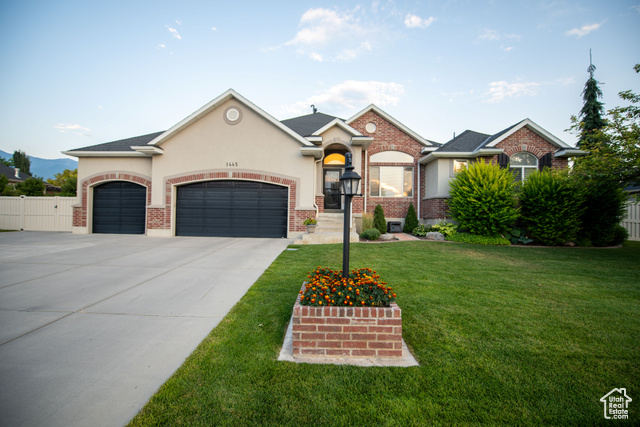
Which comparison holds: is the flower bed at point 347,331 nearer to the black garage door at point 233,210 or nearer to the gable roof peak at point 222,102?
the black garage door at point 233,210

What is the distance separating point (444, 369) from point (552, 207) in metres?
11.2

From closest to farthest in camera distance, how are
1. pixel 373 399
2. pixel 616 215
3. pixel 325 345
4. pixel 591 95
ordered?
pixel 373 399
pixel 325 345
pixel 616 215
pixel 591 95

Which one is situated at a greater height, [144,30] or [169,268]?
[144,30]

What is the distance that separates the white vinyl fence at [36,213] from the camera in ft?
44.2

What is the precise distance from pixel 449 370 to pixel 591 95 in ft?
109

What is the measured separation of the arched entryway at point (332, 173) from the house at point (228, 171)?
279mm

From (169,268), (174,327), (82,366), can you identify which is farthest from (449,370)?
(169,268)

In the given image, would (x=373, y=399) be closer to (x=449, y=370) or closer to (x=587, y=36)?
(x=449, y=370)

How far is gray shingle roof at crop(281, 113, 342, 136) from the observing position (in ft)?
45.0

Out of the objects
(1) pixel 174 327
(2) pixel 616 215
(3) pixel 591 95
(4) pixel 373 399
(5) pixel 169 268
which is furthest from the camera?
(3) pixel 591 95

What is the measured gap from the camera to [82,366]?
2.52 metres

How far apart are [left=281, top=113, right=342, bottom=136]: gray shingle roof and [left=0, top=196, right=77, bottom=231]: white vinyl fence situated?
38.1 ft

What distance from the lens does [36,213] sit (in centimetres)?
1362

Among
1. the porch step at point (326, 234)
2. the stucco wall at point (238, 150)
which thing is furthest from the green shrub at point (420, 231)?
the stucco wall at point (238, 150)
